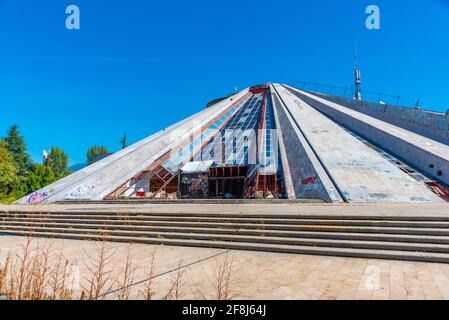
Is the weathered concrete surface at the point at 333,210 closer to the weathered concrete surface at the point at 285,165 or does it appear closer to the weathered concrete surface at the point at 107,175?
the weathered concrete surface at the point at 285,165

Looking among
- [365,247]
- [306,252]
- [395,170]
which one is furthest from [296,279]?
[395,170]

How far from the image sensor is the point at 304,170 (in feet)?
45.6

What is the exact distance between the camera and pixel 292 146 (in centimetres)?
1691

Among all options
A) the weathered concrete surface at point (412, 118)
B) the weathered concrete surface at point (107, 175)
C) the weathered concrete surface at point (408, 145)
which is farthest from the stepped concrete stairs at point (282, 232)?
the weathered concrete surface at point (412, 118)

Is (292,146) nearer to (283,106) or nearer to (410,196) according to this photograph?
(410,196)

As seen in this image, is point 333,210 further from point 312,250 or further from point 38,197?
point 38,197

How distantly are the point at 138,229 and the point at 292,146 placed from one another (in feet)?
36.9

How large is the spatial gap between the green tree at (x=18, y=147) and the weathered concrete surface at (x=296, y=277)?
51.0 metres

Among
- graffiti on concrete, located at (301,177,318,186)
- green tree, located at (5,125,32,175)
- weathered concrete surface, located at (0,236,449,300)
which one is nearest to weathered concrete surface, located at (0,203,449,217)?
weathered concrete surface, located at (0,236,449,300)

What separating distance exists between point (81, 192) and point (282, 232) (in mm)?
13605

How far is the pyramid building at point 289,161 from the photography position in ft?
41.0

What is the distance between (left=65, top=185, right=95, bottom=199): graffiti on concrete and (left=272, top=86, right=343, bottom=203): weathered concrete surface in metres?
→ 11.4

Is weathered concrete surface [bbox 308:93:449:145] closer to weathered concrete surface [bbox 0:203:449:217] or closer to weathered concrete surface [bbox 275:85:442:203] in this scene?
weathered concrete surface [bbox 275:85:442:203]

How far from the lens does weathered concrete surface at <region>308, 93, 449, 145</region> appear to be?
17734mm
